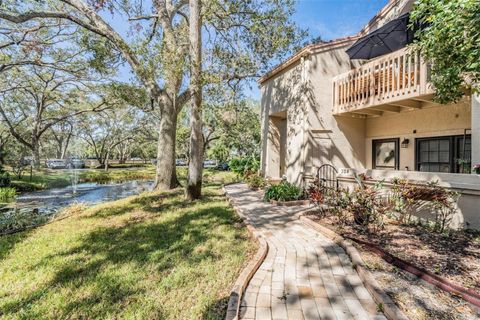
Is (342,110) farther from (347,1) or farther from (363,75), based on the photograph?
(347,1)

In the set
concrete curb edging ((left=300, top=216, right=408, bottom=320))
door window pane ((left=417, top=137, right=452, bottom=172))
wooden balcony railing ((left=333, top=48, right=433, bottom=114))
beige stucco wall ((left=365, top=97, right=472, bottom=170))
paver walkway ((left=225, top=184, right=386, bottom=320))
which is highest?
wooden balcony railing ((left=333, top=48, right=433, bottom=114))

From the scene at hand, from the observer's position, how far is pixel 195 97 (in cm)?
734

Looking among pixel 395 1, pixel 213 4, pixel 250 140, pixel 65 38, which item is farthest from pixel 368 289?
pixel 250 140

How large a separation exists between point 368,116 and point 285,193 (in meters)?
4.28

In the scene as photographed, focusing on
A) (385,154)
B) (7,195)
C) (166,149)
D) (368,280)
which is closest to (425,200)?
(368,280)

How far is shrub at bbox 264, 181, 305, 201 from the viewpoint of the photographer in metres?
7.30

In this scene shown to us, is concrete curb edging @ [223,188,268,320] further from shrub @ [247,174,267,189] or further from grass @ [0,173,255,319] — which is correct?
shrub @ [247,174,267,189]

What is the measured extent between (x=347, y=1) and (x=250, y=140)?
51.9ft

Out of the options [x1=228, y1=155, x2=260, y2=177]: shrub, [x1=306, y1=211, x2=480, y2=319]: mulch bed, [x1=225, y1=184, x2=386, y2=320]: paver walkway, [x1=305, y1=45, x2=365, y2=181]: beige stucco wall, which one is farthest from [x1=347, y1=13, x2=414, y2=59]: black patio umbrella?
[x1=228, y1=155, x2=260, y2=177]: shrub

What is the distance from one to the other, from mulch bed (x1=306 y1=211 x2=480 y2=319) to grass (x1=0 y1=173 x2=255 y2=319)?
191 cm

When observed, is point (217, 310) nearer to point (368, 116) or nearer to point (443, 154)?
point (443, 154)

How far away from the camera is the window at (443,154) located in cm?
637

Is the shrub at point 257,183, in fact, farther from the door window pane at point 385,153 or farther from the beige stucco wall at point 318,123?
the door window pane at point 385,153

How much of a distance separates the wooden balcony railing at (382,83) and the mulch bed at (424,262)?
3.23m
